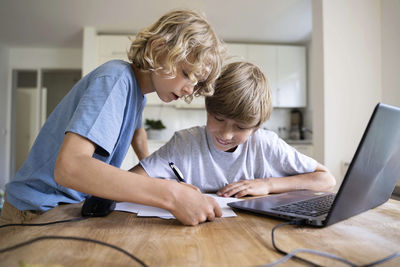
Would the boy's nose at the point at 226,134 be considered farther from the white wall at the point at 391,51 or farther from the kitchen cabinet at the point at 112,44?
the kitchen cabinet at the point at 112,44

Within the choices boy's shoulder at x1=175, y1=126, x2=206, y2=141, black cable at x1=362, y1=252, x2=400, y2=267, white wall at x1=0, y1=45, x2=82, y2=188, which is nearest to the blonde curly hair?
boy's shoulder at x1=175, y1=126, x2=206, y2=141

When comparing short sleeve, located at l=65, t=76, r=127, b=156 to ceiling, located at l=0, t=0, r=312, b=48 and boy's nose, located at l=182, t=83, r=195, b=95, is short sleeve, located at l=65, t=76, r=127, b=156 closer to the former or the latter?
boy's nose, located at l=182, t=83, r=195, b=95

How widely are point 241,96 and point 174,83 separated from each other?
23 centimetres

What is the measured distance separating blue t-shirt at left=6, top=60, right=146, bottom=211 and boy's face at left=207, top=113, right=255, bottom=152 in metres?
0.27

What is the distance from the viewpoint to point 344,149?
8.86ft

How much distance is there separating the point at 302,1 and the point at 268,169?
9.18 feet

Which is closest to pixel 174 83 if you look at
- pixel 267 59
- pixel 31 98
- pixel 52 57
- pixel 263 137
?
pixel 263 137

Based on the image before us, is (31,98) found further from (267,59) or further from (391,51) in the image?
(391,51)

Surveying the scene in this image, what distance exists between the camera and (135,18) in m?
3.79

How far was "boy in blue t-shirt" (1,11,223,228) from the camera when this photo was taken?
0.60 metres

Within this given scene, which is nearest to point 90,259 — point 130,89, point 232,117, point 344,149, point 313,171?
point 130,89

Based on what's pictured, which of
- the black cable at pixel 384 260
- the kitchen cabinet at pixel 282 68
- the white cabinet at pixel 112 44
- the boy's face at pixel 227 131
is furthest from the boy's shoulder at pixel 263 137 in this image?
the white cabinet at pixel 112 44

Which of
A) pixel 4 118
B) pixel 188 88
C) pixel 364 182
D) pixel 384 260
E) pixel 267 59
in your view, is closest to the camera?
pixel 384 260

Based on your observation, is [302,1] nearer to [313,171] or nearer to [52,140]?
[313,171]
